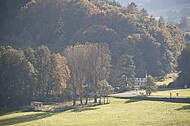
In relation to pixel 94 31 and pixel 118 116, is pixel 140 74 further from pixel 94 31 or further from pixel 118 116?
pixel 118 116

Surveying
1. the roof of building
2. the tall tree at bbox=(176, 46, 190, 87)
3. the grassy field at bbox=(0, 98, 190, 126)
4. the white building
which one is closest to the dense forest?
the roof of building

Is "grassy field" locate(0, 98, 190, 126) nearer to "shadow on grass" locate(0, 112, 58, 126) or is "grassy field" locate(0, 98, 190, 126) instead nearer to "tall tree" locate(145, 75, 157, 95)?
"shadow on grass" locate(0, 112, 58, 126)

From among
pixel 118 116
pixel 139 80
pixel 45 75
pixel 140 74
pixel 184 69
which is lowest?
pixel 118 116

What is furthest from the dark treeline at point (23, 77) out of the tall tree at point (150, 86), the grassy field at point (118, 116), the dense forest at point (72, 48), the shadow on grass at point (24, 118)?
the tall tree at point (150, 86)

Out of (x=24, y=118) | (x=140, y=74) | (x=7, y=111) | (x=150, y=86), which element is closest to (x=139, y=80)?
(x=140, y=74)

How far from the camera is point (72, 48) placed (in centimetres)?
7950

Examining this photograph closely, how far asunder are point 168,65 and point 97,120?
80399mm

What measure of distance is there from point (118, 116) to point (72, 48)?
30.9 m

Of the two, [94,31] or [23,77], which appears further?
[94,31]

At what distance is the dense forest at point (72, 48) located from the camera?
75.7 meters

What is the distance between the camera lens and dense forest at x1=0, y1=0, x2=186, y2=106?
75.7 meters

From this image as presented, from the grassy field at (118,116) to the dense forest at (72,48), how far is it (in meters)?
11.2

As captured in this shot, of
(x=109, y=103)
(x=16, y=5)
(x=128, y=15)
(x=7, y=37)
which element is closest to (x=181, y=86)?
(x=109, y=103)

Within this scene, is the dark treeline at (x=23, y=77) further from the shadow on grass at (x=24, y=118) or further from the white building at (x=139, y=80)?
the white building at (x=139, y=80)
